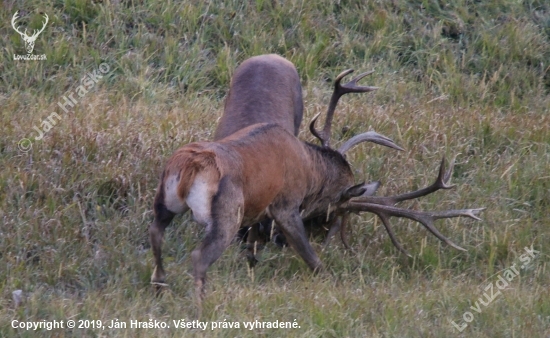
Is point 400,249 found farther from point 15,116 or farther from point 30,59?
point 30,59

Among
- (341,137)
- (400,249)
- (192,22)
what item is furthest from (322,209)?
(192,22)

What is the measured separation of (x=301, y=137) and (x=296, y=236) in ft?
6.77

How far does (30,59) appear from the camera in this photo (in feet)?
33.0

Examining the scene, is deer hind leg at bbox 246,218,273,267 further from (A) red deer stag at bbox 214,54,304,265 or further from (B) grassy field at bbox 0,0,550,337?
(B) grassy field at bbox 0,0,550,337

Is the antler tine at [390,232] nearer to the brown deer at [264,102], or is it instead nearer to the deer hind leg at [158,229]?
the brown deer at [264,102]

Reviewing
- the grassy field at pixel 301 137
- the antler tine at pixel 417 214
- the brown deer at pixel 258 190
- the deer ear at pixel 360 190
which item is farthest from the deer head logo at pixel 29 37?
the antler tine at pixel 417 214

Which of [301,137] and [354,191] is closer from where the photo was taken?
[354,191]

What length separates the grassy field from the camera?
6.42 m

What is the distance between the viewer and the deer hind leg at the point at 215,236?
6289 mm

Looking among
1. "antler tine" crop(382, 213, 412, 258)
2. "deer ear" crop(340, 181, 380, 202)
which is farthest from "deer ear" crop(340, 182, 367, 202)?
"antler tine" crop(382, 213, 412, 258)

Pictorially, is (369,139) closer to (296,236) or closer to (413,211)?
(413,211)

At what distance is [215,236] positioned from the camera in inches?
248

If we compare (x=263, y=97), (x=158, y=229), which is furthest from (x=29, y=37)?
(x=158, y=229)

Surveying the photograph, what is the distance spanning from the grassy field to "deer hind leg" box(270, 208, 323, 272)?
0.12 metres
